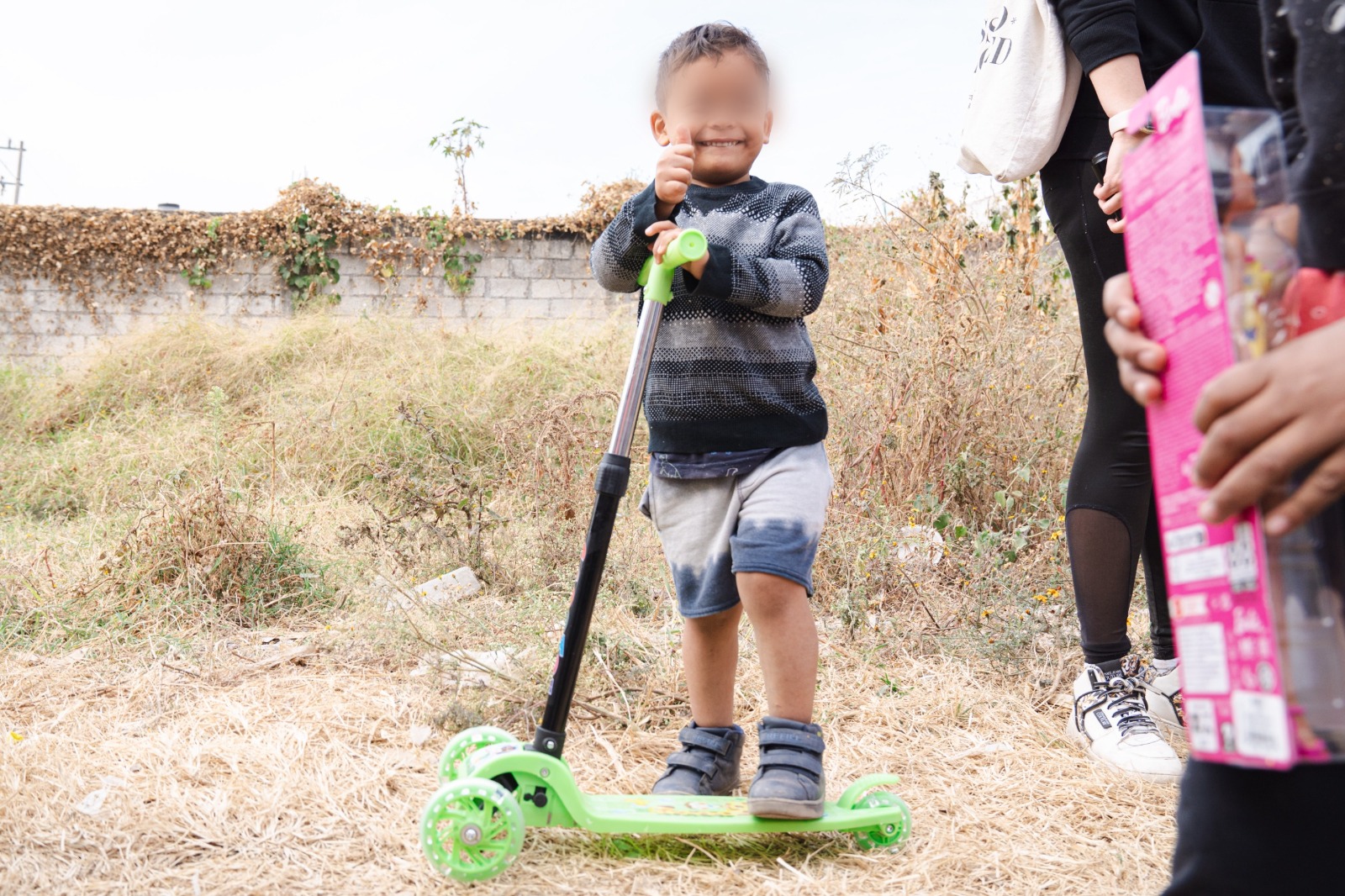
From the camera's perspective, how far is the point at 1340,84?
68 centimetres

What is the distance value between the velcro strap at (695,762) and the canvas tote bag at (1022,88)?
1.23m

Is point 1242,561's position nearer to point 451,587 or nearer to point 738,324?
point 738,324

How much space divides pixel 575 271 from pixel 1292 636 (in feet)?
28.7

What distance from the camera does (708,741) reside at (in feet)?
5.91

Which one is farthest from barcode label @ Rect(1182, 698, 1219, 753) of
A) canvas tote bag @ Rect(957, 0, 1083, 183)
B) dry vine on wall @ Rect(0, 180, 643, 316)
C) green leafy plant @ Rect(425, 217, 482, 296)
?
green leafy plant @ Rect(425, 217, 482, 296)

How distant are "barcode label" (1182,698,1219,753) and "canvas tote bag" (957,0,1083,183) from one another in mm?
1463

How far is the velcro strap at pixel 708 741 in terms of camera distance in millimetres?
1800

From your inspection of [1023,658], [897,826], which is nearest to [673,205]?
[897,826]

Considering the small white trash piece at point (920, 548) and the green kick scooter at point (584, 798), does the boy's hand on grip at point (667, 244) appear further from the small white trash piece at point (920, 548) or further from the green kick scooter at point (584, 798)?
the small white trash piece at point (920, 548)

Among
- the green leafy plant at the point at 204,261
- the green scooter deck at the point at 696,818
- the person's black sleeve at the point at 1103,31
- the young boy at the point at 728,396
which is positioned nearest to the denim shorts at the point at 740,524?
the young boy at the point at 728,396

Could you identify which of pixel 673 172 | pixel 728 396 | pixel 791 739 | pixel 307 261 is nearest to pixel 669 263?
pixel 673 172

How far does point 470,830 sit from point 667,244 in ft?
3.12

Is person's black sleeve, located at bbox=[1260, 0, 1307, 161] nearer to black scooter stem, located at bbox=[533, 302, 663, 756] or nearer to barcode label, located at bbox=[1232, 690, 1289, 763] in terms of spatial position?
barcode label, located at bbox=[1232, 690, 1289, 763]

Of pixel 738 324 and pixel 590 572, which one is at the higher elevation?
pixel 738 324
